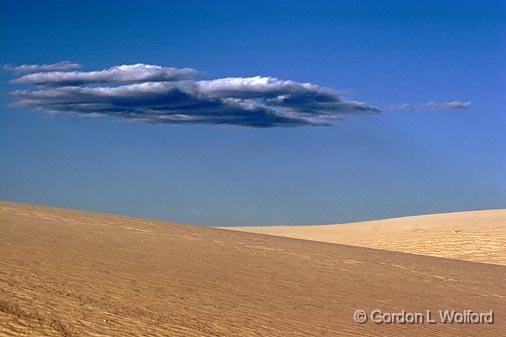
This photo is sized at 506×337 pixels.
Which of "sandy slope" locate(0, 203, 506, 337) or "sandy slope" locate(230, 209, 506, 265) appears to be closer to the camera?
"sandy slope" locate(0, 203, 506, 337)

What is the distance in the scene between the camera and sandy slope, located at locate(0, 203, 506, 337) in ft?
42.9

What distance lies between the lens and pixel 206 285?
1803cm

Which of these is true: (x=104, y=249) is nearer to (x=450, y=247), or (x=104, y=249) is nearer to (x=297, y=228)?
(x=450, y=247)

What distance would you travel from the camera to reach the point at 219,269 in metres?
21.5

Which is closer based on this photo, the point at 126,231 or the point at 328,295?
the point at 328,295

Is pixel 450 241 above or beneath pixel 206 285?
above

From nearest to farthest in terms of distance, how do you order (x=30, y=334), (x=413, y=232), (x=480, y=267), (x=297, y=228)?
(x=30, y=334)
(x=480, y=267)
(x=413, y=232)
(x=297, y=228)

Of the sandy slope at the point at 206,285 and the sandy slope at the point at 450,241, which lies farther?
the sandy slope at the point at 450,241

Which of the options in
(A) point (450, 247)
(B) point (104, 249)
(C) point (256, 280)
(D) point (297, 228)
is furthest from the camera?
(D) point (297, 228)

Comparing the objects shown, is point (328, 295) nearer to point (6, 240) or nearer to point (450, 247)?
point (6, 240)

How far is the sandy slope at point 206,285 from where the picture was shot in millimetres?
13062

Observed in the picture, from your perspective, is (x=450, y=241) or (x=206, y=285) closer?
(x=206, y=285)

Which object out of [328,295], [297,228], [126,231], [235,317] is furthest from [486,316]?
[297,228]

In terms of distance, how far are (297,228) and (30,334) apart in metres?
57.7
